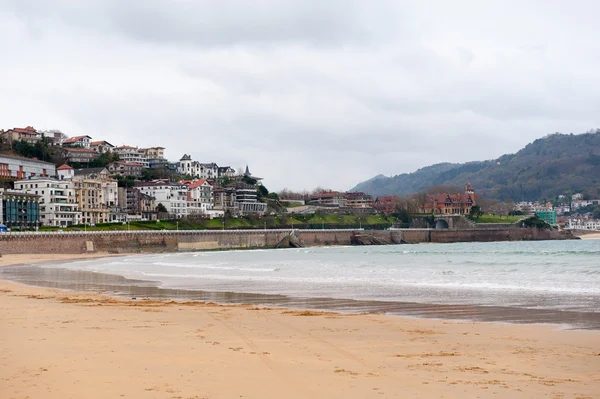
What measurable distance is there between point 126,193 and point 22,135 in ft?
110

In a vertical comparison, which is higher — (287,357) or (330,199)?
(330,199)

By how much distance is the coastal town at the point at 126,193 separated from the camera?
320ft

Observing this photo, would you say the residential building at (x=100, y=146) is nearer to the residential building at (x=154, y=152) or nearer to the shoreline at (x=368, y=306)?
the residential building at (x=154, y=152)

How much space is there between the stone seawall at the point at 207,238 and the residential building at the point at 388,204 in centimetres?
2798

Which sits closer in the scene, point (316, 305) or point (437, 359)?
point (437, 359)

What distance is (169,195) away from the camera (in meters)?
118

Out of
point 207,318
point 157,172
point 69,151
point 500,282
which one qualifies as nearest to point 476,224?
point 157,172

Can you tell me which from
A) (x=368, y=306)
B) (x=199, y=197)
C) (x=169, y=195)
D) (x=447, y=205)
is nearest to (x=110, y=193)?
(x=169, y=195)

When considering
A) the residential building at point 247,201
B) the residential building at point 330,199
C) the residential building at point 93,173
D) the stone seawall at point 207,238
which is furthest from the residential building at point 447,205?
the residential building at point 93,173

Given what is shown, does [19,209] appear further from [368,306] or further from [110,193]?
[368,306]

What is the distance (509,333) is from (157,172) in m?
131

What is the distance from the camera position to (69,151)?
132875 millimetres

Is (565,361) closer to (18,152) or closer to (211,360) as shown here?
(211,360)

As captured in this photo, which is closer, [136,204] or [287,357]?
[287,357]
